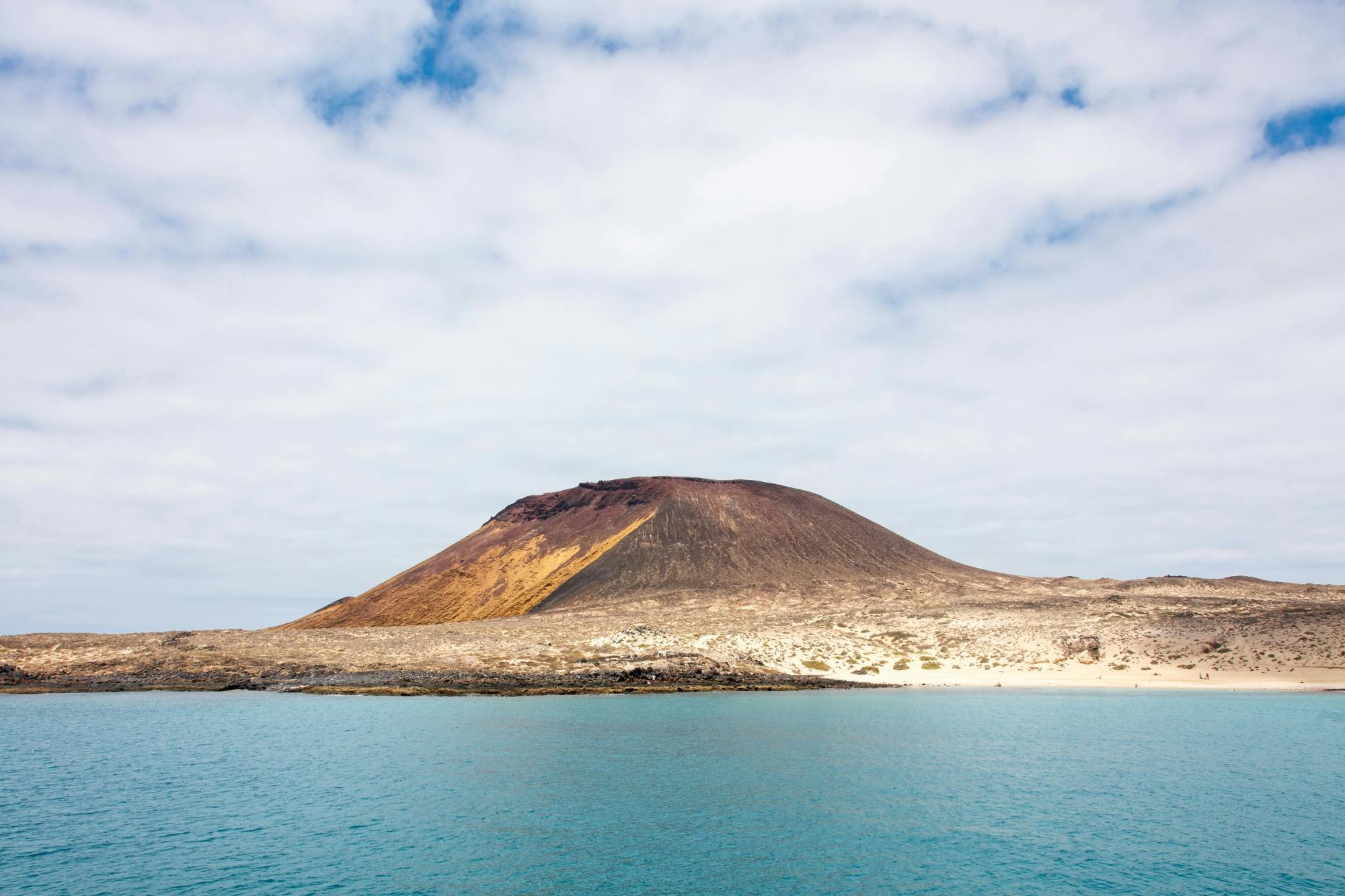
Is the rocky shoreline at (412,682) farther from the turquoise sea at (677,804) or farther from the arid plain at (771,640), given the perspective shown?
the turquoise sea at (677,804)

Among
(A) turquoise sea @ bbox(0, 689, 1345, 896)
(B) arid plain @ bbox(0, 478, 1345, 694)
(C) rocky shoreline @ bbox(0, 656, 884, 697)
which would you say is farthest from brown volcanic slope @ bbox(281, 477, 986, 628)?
(A) turquoise sea @ bbox(0, 689, 1345, 896)

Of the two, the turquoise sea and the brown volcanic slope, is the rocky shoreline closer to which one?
the turquoise sea

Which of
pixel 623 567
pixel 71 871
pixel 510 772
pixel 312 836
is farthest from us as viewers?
pixel 623 567

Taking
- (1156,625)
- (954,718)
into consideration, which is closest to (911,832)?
(954,718)

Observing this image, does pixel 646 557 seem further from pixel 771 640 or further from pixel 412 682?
pixel 412 682

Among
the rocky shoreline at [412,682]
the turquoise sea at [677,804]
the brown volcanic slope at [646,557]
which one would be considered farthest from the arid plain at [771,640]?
the turquoise sea at [677,804]

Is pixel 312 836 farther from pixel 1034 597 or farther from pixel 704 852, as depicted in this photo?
pixel 1034 597
